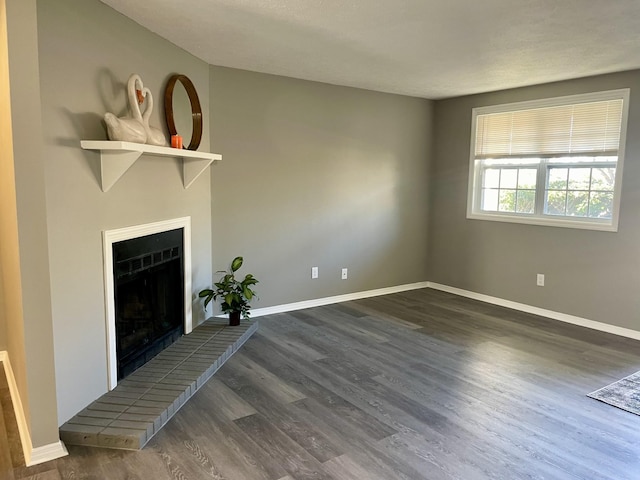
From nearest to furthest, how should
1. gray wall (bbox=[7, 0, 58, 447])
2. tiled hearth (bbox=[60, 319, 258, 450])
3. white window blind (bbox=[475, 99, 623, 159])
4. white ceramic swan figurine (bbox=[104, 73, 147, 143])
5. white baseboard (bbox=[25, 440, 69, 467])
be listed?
gray wall (bbox=[7, 0, 58, 447]), white baseboard (bbox=[25, 440, 69, 467]), tiled hearth (bbox=[60, 319, 258, 450]), white ceramic swan figurine (bbox=[104, 73, 147, 143]), white window blind (bbox=[475, 99, 623, 159])

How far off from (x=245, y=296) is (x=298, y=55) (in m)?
2.02

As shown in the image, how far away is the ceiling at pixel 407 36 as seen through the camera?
2.54 m

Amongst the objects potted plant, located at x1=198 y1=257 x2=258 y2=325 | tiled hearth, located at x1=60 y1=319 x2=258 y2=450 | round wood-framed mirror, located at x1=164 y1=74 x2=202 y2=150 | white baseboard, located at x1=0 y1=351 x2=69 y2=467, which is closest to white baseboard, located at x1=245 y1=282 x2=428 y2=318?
potted plant, located at x1=198 y1=257 x2=258 y2=325

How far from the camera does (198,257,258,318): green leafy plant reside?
387 cm

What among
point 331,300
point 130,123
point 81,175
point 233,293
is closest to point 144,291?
point 233,293

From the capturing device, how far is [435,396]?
2.95 metres

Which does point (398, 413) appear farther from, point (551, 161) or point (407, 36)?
point (551, 161)

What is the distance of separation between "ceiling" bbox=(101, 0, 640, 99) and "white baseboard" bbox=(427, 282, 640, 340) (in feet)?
7.47

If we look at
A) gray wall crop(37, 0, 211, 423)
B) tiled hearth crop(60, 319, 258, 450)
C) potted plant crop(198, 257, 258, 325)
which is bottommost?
tiled hearth crop(60, 319, 258, 450)

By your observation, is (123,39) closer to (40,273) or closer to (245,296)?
(40,273)

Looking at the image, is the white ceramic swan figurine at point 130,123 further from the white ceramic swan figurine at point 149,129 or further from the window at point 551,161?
the window at point 551,161

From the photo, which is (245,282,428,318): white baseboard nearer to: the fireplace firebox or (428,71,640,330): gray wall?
(428,71,640,330): gray wall

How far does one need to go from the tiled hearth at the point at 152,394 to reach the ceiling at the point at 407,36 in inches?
88.0

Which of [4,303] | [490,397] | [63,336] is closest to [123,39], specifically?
[63,336]
